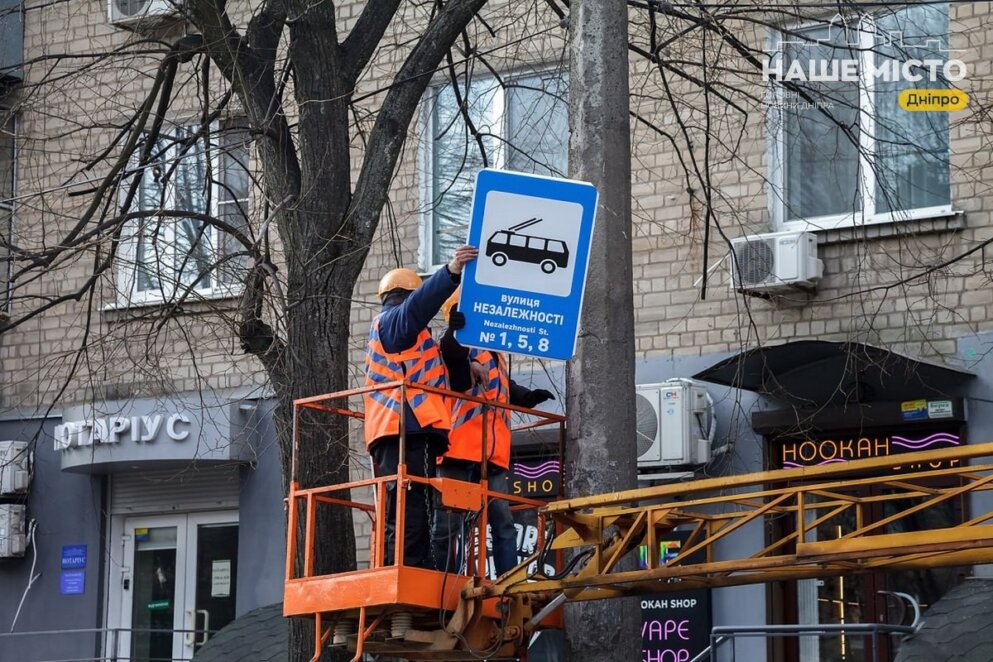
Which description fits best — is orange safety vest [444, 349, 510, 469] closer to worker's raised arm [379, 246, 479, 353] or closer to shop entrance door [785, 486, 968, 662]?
worker's raised arm [379, 246, 479, 353]

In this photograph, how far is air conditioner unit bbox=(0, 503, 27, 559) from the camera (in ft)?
51.3

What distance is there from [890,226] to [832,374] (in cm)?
120

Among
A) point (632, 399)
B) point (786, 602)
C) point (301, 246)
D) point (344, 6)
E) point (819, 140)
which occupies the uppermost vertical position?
point (344, 6)

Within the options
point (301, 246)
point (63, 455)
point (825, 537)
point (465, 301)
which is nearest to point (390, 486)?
point (465, 301)

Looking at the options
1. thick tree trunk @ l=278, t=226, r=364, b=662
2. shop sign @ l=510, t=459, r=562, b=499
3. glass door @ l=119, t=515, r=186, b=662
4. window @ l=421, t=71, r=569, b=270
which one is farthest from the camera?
glass door @ l=119, t=515, r=186, b=662

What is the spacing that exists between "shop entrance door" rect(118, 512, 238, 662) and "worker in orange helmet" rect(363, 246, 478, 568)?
702 centimetres

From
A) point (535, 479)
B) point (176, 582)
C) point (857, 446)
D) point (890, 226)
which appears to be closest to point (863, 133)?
point (890, 226)

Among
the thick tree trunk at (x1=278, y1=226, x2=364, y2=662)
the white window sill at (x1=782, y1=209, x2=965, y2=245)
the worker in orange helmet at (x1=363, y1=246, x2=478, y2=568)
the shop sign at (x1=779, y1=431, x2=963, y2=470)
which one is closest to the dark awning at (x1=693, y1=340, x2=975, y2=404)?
the shop sign at (x1=779, y1=431, x2=963, y2=470)

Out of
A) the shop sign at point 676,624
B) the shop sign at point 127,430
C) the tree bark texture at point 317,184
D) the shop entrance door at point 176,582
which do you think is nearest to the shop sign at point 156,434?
the shop sign at point 127,430

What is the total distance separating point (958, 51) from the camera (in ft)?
40.7

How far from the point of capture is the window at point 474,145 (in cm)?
1407

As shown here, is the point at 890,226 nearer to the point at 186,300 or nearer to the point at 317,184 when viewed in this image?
the point at 317,184

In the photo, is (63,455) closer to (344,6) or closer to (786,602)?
(344,6)

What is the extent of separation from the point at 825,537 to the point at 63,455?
6.96 m
